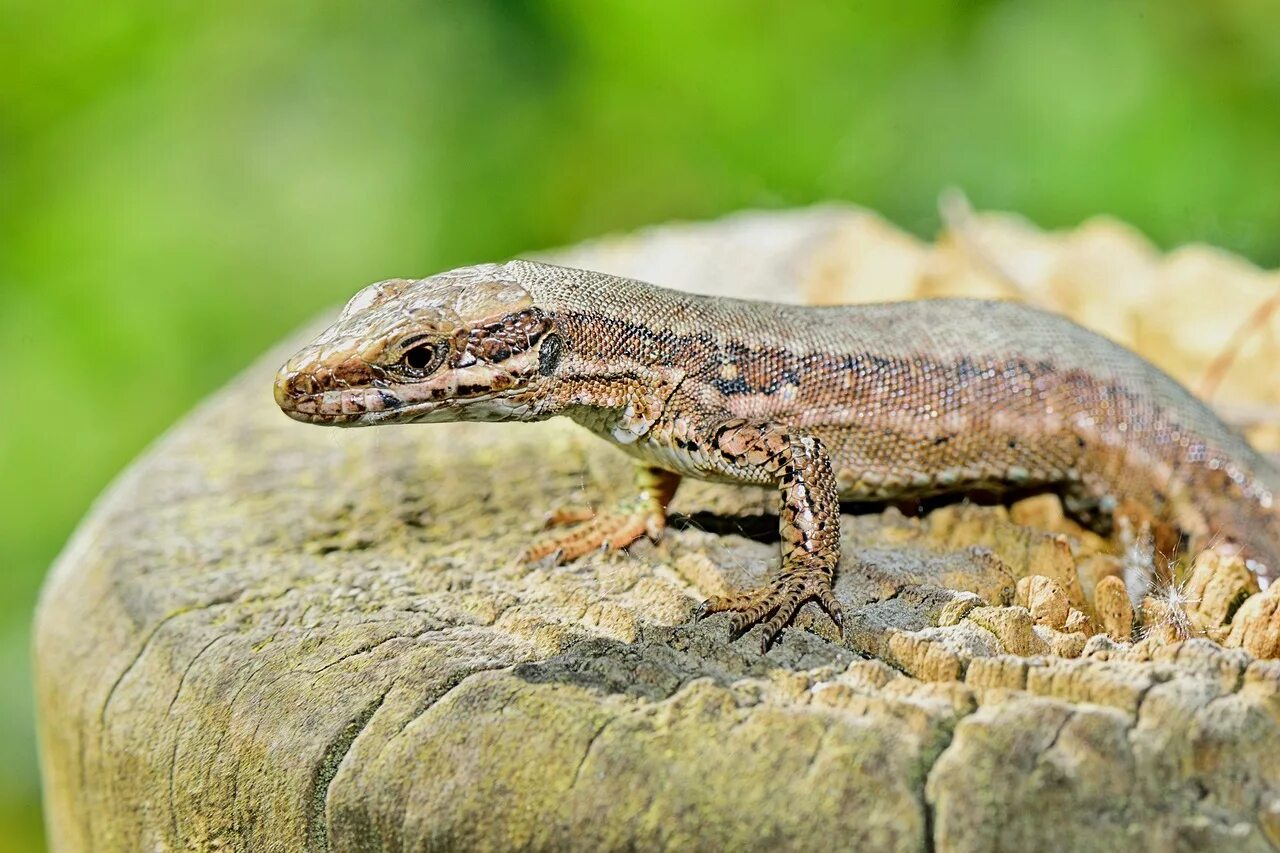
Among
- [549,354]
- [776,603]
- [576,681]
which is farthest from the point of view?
[549,354]

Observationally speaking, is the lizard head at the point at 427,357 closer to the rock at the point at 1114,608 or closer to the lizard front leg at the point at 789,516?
the lizard front leg at the point at 789,516

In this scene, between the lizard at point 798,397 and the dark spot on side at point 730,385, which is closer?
the lizard at point 798,397

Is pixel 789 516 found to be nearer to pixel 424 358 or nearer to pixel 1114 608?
pixel 1114 608

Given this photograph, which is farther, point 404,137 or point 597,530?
point 404,137

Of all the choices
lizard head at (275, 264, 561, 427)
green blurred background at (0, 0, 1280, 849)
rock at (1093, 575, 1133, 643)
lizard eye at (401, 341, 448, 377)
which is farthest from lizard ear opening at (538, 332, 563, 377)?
green blurred background at (0, 0, 1280, 849)

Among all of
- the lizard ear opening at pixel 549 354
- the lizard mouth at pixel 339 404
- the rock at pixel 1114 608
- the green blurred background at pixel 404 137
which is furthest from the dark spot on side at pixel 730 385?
the green blurred background at pixel 404 137

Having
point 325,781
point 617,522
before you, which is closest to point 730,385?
point 617,522

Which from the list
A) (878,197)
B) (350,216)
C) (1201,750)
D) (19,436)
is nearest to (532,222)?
(350,216)
